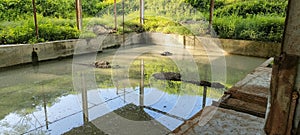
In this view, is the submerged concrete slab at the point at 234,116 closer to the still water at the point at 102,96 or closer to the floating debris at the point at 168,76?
the still water at the point at 102,96

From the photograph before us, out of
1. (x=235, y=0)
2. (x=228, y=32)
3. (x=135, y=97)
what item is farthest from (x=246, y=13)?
(x=135, y=97)

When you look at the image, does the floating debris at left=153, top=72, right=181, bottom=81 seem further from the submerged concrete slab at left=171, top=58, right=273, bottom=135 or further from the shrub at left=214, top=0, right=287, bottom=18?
the shrub at left=214, top=0, right=287, bottom=18

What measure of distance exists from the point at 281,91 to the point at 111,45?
7.07 meters

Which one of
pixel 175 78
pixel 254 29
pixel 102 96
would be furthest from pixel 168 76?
pixel 254 29

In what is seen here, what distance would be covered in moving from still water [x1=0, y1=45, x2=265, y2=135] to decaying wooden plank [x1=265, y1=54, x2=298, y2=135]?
1872mm

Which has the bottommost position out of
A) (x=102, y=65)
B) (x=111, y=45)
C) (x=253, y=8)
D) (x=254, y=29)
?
(x=102, y=65)

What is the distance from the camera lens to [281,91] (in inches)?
23.6

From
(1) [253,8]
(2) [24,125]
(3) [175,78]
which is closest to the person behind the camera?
(2) [24,125]

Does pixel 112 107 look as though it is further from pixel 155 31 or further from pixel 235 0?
pixel 235 0

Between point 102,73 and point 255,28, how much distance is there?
4.62m

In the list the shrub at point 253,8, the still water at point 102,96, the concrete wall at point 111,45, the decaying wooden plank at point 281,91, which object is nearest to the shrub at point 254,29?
the concrete wall at point 111,45

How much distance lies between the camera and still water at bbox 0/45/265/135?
8.46 feet

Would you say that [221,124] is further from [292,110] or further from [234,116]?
[292,110]

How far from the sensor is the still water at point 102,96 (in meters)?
2.58
